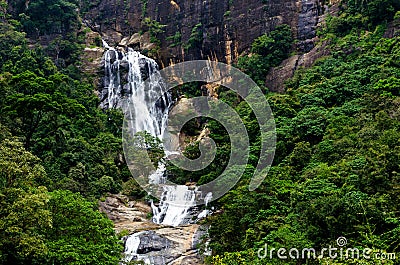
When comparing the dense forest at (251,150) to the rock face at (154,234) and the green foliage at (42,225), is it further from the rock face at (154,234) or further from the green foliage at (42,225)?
the rock face at (154,234)

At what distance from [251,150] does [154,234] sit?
589cm

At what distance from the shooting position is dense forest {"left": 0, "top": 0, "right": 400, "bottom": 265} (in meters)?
11.8

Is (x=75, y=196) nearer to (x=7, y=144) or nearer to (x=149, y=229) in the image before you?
(x=7, y=144)

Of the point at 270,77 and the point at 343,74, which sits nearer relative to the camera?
the point at 343,74

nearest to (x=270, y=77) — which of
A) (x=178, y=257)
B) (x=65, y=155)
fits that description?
(x=65, y=155)

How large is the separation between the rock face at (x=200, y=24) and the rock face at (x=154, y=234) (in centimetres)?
1656

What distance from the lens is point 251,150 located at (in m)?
21.3

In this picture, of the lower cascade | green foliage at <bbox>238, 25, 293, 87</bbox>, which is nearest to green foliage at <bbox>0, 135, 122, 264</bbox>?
the lower cascade

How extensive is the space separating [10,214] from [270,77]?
77.1 feet

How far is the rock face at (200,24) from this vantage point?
3334 centimetres

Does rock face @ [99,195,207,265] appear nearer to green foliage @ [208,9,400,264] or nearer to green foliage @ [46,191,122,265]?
green foliage @ [208,9,400,264]

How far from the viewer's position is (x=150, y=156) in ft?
89.4

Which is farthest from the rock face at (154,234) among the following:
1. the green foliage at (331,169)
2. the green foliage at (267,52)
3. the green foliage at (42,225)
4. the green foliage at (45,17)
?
the green foliage at (45,17)

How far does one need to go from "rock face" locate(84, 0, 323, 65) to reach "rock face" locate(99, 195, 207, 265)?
16557mm
